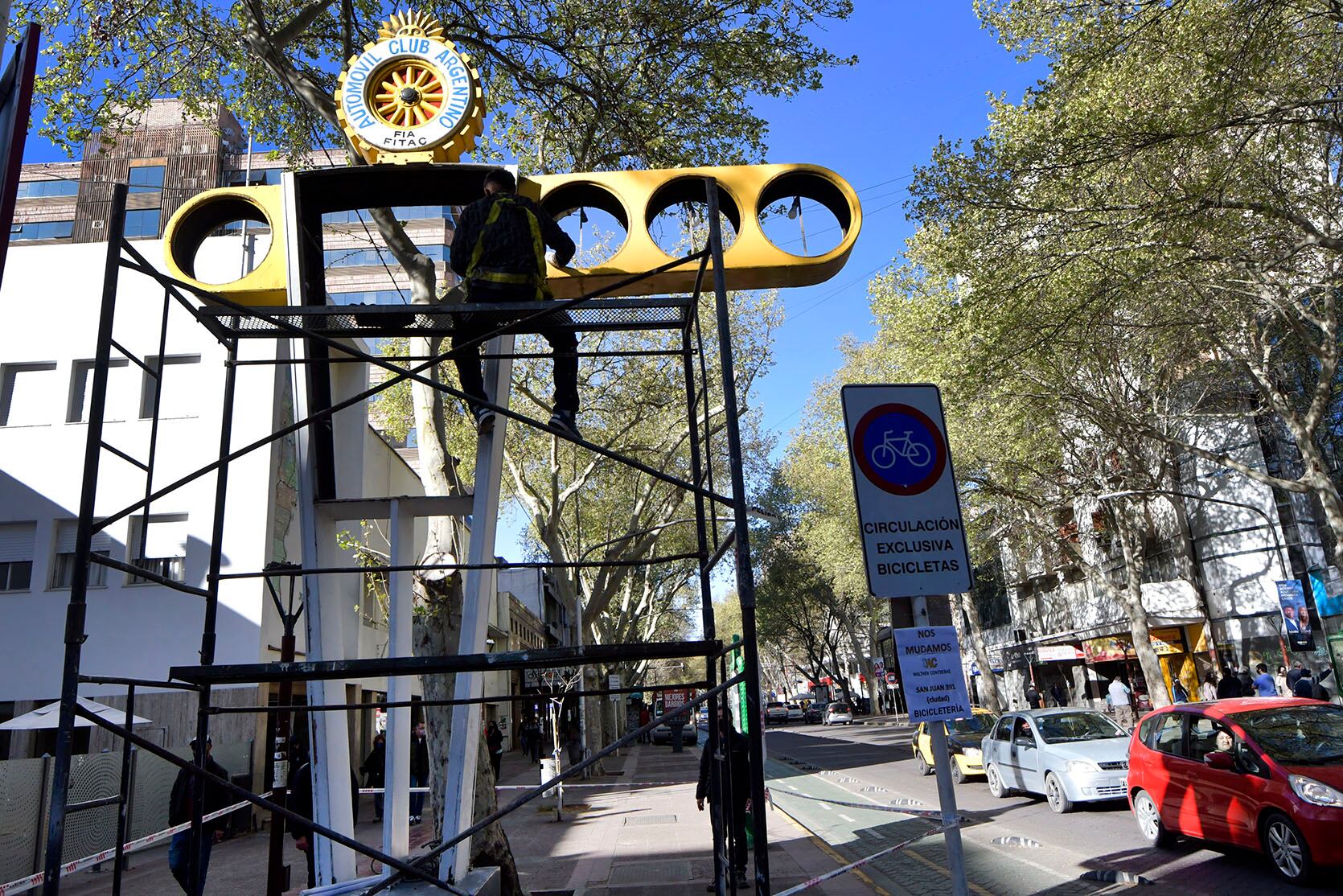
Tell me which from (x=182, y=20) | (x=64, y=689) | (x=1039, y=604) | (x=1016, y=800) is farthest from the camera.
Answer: (x=1039, y=604)

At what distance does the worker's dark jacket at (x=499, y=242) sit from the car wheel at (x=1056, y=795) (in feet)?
35.1

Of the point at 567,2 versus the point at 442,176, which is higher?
the point at 567,2

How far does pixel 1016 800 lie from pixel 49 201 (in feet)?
165

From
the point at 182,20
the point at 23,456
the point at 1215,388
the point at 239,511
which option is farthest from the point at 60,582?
the point at 1215,388

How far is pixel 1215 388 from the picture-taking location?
2392cm

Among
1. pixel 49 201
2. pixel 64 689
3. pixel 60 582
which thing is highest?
pixel 49 201

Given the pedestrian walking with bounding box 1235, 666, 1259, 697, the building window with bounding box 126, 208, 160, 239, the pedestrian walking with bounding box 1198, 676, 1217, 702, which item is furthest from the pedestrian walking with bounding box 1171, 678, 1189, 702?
the building window with bounding box 126, 208, 160, 239

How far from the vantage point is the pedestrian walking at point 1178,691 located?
96.6 ft

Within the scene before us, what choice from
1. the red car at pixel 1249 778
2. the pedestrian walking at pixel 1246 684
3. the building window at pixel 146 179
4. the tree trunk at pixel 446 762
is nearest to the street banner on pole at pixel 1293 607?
the pedestrian walking at pixel 1246 684

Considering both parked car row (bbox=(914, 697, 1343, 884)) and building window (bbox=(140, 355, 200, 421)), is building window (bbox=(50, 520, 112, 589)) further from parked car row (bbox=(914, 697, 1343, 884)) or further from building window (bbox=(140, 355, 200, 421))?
parked car row (bbox=(914, 697, 1343, 884))

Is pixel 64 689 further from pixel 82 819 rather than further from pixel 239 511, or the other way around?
pixel 239 511

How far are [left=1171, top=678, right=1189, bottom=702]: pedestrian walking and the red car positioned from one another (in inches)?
904

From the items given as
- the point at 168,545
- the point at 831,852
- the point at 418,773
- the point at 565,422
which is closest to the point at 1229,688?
the point at 831,852

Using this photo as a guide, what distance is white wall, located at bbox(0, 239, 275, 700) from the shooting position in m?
17.5
